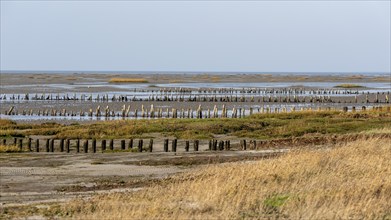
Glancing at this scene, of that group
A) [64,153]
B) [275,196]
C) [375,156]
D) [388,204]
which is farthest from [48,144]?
[388,204]

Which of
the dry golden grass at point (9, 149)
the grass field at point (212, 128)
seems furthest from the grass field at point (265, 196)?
the grass field at point (212, 128)

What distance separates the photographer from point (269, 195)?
16.5 m

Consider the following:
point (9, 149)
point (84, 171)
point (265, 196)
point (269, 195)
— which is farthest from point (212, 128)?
point (265, 196)

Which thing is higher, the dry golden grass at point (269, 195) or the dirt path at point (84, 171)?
the dry golden grass at point (269, 195)

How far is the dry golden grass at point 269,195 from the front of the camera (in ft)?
47.4

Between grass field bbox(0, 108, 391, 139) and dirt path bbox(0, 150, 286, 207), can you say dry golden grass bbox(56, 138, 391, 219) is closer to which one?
dirt path bbox(0, 150, 286, 207)

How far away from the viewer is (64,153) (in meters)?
31.4

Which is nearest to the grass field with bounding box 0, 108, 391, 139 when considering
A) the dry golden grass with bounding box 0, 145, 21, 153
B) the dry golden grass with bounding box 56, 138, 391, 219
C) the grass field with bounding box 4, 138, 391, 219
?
the dry golden grass with bounding box 0, 145, 21, 153

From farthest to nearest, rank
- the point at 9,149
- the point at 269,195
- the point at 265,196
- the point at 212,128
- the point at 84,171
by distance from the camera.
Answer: the point at 212,128
the point at 9,149
the point at 84,171
the point at 269,195
the point at 265,196

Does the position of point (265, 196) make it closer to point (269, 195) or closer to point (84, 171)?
point (269, 195)

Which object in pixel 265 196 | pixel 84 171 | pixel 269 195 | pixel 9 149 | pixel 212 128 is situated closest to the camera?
pixel 265 196

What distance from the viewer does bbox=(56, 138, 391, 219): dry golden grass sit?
1446 centimetres

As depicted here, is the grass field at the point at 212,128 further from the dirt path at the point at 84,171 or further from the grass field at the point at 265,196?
the grass field at the point at 265,196

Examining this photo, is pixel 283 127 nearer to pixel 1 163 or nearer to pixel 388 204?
pixel 1 163
